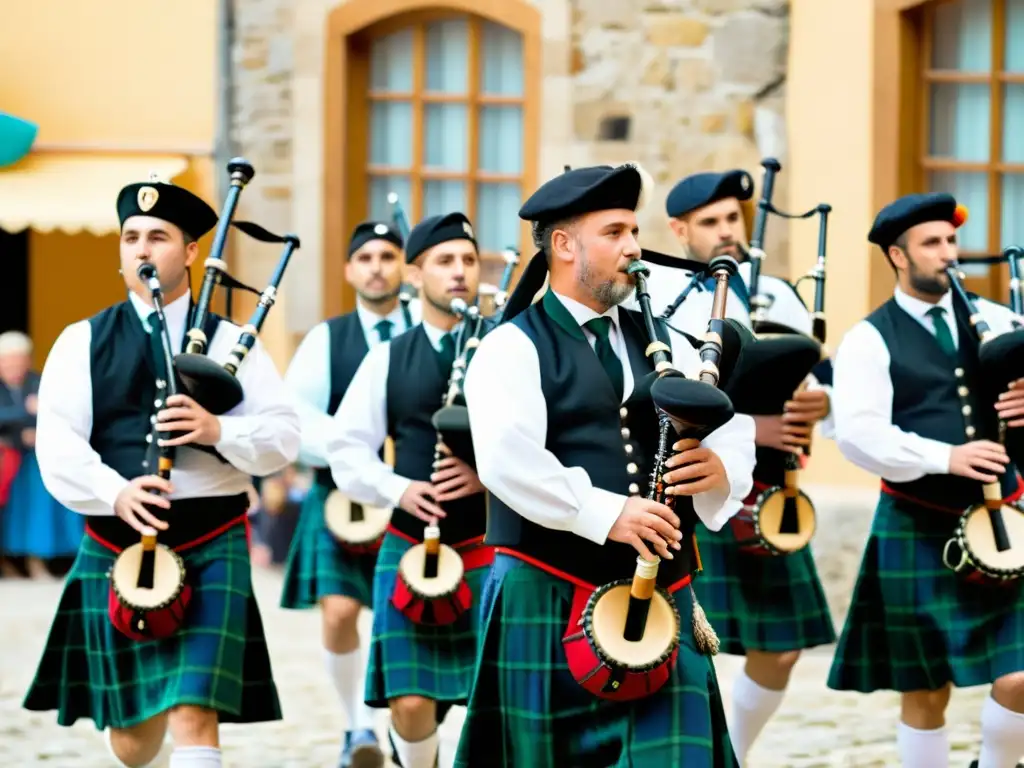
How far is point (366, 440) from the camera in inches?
250

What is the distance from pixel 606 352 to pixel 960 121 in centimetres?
541

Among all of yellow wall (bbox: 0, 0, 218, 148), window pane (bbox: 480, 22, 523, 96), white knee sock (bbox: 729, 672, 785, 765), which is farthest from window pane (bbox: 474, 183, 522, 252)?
white knee sock (bbox: 729, 672, 785, 765)

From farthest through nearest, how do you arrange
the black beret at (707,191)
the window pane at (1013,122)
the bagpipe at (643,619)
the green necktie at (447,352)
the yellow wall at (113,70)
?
the yellow wall at (113,70), the window pane at (1013,122), the black beret at (707,191), the green necktie at (447,352), the bagpipe at (643,619)

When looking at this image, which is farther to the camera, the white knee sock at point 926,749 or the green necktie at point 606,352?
the white knee sock at point 926,749

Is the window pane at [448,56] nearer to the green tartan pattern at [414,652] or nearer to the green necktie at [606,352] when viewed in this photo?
the green tartan pattern at [414,652]

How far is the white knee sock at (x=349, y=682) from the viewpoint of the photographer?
7.07 meters

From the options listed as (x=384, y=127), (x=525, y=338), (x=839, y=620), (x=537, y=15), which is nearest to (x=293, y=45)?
(x=384, y=127)

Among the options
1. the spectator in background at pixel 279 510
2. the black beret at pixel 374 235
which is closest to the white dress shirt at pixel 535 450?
the black beret at pixel 374 235

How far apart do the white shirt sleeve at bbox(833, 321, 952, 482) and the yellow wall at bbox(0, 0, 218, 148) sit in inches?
240

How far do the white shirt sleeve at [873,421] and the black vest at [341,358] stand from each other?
188cm

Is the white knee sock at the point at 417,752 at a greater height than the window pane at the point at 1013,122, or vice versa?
the window pane at the point at 1013,122

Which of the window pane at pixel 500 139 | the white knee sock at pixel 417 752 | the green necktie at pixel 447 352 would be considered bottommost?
the white knee sock at pixel 417 752

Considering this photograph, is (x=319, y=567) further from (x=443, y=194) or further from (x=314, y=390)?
(x=443, y=194)

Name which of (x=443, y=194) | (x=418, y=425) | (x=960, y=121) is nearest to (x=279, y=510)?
(x=443, y=194)
